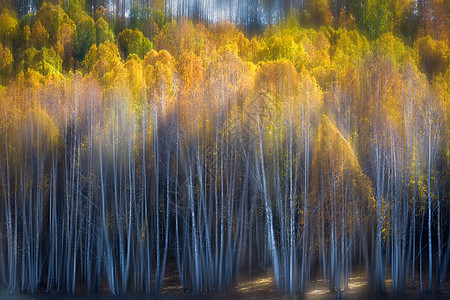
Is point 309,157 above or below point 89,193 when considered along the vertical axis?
above

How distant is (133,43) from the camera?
123 ft

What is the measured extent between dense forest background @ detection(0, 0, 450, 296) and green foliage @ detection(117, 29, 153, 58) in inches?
371

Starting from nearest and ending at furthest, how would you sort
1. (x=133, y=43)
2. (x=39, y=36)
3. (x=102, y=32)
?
1. (x=133, y=43)
2. (x=39, y=36)
3. (x=102, y=32)

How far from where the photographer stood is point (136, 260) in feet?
75.2

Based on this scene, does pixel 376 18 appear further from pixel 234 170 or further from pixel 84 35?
pixel 84 35

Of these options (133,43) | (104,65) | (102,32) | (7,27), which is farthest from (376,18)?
(7,27)

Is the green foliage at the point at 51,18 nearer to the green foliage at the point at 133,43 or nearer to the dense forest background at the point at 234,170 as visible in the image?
the green foliage at the point at 133,43

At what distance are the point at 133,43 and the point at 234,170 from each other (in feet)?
66.7

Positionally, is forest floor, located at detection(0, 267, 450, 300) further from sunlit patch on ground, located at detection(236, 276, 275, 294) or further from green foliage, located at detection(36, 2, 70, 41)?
green foliage, located at detection(36, 2, 70, 41)

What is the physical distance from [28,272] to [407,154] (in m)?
17.8

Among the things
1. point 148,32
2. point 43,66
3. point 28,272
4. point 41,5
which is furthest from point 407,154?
point 41,5

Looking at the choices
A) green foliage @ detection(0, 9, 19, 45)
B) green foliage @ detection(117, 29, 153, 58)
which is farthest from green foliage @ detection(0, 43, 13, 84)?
green foliage @ detection(117, 29, 153, 58)

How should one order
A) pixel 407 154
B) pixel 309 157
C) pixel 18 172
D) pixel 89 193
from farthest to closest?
1. pixel 18 172
2. pixel 89 193
3. pixel 309 157
4. pixel 407 154

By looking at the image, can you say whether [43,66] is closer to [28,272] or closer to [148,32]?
[148,32]
